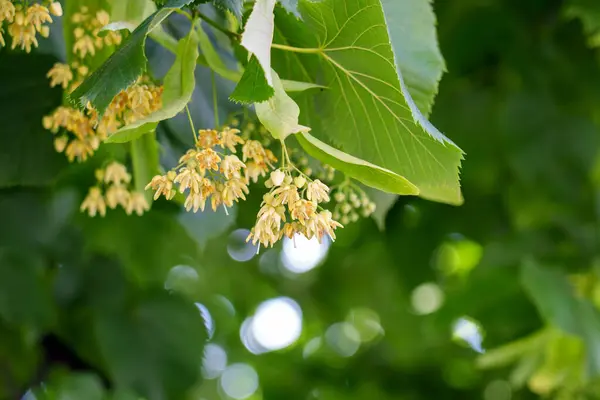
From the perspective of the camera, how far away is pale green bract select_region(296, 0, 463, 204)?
0.71m

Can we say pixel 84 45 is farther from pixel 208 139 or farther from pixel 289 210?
pixel 289 210

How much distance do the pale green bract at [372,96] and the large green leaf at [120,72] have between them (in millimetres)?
159

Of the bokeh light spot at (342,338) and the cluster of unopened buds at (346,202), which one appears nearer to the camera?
the cluster of unopened buds at (346,202)

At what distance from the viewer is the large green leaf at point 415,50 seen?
2.80 feet

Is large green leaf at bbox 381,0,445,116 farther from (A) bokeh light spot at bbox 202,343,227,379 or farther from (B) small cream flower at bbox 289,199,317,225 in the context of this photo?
(A) bokeh light spot at bbox 202,343,227,379

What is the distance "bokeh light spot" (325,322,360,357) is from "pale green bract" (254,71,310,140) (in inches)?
98.6

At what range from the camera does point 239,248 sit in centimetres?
258

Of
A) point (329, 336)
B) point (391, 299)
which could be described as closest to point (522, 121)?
point (391, 299)

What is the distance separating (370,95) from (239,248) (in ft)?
6.12

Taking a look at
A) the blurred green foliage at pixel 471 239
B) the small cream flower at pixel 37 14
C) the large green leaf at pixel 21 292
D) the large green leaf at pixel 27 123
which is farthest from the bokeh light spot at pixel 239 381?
the small cream flower at pixel 37 14

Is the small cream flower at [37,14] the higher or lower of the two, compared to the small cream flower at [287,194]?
higher

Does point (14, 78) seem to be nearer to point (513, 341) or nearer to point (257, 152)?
point (257, 152)

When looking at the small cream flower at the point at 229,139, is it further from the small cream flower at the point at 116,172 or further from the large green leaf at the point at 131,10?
the small cream flower at the point at 116,172

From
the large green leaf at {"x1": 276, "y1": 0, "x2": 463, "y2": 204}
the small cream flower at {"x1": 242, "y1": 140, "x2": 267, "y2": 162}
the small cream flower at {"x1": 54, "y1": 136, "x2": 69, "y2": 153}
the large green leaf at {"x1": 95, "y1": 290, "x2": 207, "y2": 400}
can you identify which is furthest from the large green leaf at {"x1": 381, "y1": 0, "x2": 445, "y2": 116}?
the large green leaf at {"x1": 95, "y1": 290, "x2": 207, "y2": 400}
